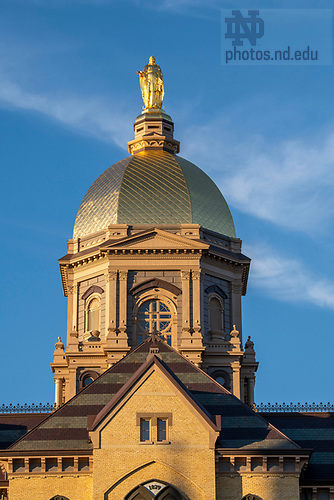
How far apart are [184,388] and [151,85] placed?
111ft

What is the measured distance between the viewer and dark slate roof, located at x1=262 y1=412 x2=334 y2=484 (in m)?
68.0

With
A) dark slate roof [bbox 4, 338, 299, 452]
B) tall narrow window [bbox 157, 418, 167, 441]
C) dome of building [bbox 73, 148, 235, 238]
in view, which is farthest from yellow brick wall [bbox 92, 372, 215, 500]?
dome of building [bbox 73, 148, 235, 238]

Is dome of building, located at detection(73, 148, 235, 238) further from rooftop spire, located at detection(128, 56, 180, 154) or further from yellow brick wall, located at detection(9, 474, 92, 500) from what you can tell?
yellow brick wall, located at detection(9, 474, 92, 500)

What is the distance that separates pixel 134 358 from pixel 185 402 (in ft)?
19.7

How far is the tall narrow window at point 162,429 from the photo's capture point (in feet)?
202

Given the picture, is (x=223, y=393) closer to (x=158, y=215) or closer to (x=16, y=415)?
(x=16, y=415)

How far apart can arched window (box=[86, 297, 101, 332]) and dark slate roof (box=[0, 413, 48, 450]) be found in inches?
343

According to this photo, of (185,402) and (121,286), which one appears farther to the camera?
(121,286)

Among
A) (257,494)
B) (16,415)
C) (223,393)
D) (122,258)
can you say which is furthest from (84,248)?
(257,494)

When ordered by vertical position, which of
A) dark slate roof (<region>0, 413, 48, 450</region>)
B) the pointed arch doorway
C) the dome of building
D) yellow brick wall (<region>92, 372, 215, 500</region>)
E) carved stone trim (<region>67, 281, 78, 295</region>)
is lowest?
the pointed arch doorway

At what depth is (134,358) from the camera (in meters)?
66.9

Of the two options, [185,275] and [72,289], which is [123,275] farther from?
[72,289]

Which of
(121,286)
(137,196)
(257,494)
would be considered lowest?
(257,494)

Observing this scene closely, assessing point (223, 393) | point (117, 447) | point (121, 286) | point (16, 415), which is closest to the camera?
point (117, 447)
